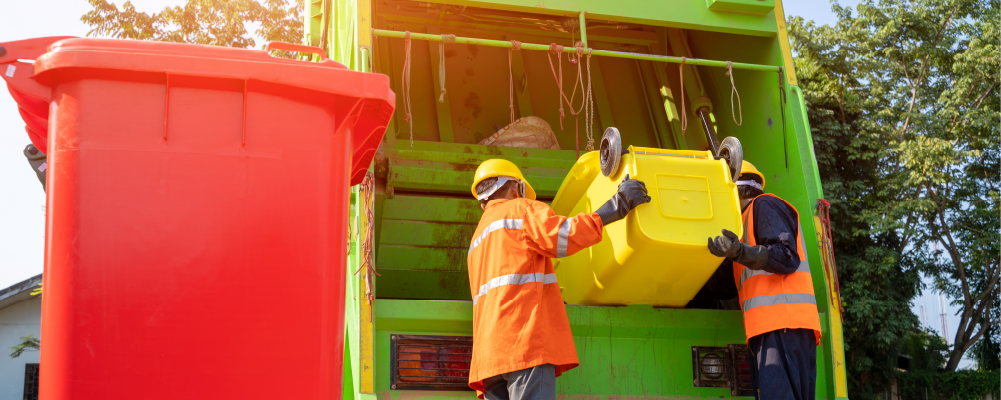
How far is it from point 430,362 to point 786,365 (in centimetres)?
129

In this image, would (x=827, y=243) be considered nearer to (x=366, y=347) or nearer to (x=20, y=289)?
(x=366, y=347)

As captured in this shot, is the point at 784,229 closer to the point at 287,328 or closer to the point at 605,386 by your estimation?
the point at 605,386

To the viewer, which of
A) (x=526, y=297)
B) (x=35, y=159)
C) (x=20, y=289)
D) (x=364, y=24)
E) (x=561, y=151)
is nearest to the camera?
(x=526, y=297)

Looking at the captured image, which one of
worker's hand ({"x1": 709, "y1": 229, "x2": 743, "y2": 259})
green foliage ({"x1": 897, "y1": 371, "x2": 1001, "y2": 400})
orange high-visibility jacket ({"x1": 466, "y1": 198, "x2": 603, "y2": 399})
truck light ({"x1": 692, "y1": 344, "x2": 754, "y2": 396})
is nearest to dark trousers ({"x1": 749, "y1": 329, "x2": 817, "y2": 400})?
truck light ({"x1": 692, "y1": 344, "x2": 754, "y2": 396})

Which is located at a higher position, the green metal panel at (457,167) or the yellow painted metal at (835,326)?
the green metal panel at (457,167)

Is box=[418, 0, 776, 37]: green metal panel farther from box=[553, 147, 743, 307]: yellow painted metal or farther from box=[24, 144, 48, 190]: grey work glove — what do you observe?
box=[24, 144, 48, 190]: grey work glove

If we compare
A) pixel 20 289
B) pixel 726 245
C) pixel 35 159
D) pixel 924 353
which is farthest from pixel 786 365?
pixel 20 289

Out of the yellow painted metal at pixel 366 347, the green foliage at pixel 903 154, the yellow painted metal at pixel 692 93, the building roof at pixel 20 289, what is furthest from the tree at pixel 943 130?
the building roof at pixel 20 289

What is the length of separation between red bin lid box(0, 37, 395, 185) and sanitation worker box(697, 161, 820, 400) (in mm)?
1316

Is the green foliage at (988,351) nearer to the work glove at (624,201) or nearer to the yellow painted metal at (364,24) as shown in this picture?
the work glove at (624,201)

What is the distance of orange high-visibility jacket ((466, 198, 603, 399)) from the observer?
245 cm

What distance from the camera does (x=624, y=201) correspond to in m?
2.49

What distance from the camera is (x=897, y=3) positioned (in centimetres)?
1074

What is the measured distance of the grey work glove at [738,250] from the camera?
2.51 m
